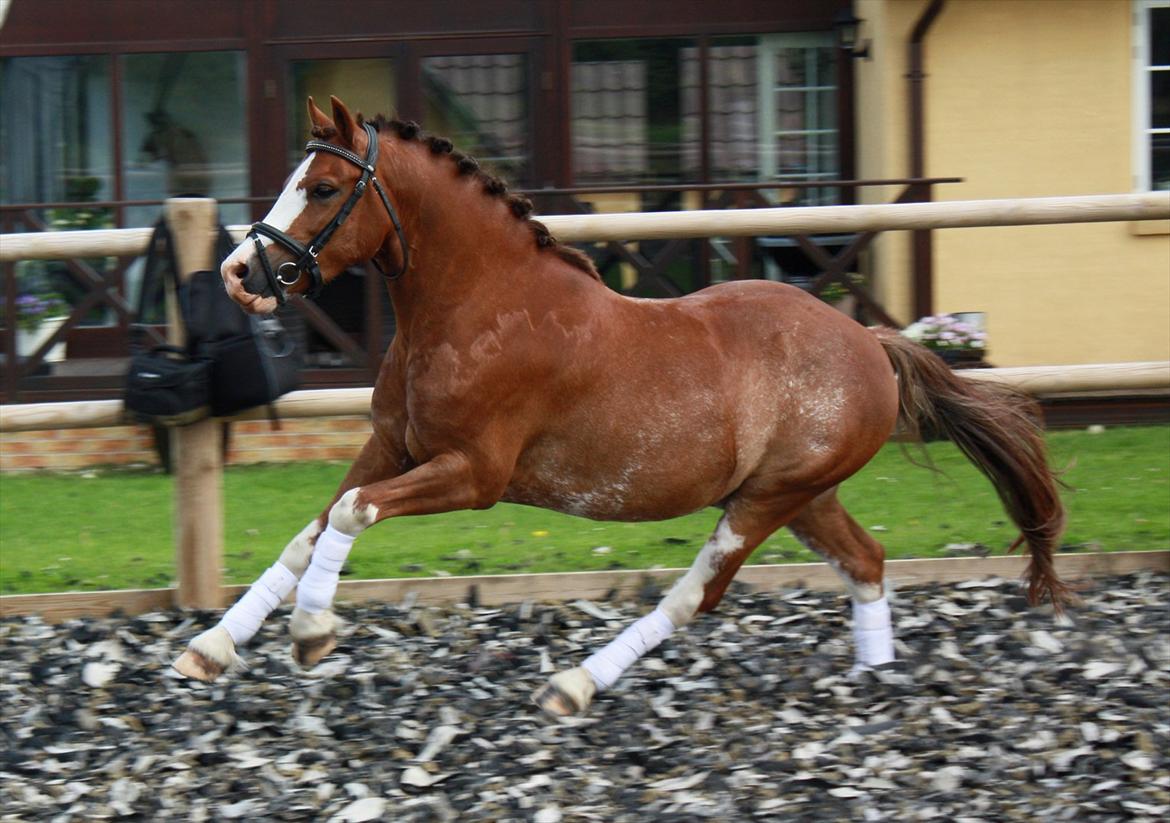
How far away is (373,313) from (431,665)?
4454 millimetres

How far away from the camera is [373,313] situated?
30.6ft

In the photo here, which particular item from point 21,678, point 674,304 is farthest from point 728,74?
point 21,678

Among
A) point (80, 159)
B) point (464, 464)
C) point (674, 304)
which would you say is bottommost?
point (464, 464)

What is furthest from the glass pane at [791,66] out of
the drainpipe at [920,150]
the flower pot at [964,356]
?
the flower pot at [964,356]

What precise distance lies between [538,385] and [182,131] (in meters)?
8.41

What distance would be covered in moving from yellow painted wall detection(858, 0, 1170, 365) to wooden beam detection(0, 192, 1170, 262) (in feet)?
14.9

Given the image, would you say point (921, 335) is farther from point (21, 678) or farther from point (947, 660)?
point (21, 678)

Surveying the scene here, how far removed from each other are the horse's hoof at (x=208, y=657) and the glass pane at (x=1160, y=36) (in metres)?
8.71

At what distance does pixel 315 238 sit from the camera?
4.30m

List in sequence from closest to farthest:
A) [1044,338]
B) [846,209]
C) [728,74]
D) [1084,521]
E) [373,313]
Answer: [846,209] → [1084,521] → [373,313] → [1044,338] → [728,74]

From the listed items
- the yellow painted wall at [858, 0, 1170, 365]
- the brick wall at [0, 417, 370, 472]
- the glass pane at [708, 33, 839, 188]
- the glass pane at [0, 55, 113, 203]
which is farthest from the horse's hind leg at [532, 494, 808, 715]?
the glass pane at [0, 55, 113, 203]

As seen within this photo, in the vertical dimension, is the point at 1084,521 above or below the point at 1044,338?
below

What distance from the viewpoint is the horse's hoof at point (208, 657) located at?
4.60 meters

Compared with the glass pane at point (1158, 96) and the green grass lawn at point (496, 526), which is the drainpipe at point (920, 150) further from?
the glass pane at point (1158, 96)
